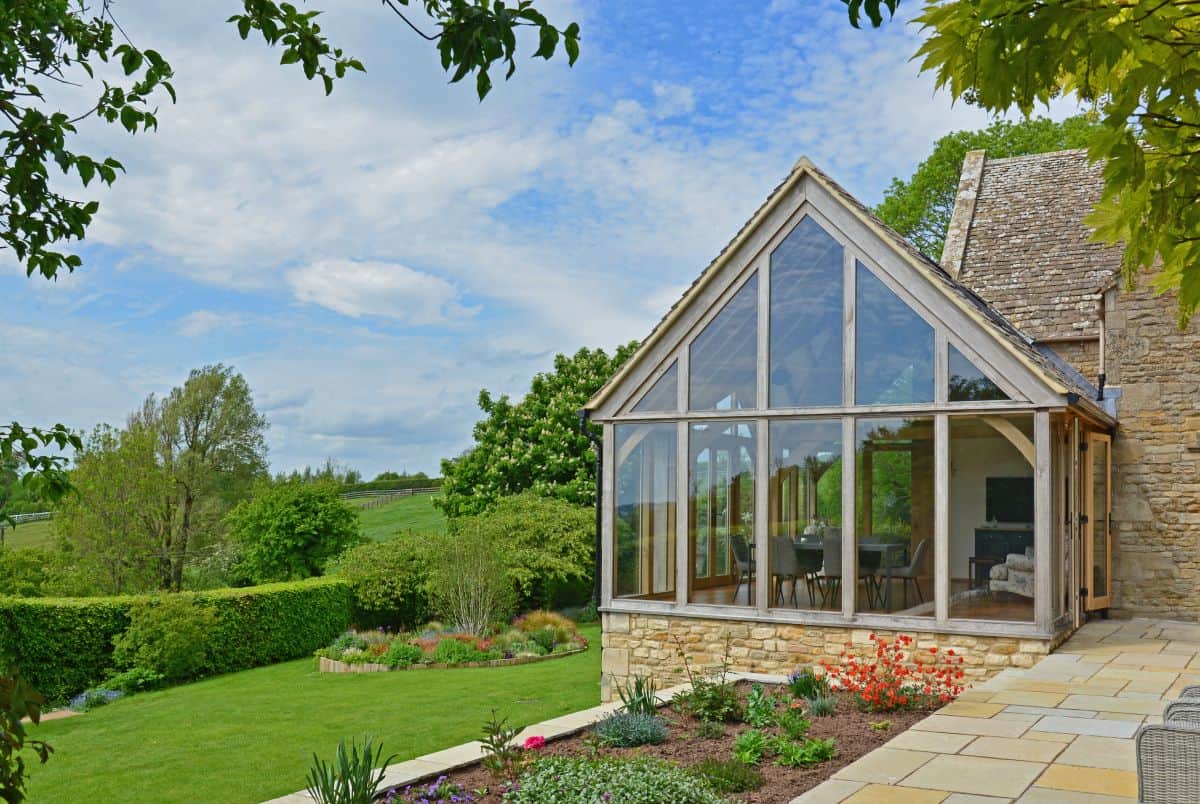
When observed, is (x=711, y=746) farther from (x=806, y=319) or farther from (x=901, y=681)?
(x=806, y=319)

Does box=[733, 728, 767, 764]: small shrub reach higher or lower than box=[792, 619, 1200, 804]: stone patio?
lower

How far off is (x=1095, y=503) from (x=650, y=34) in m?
9.60

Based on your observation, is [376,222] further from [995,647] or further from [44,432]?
[44,432]

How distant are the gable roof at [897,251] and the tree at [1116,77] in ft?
25.3

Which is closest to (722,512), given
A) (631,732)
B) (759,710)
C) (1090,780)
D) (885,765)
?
(759,710)

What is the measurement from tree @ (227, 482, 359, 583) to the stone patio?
1811 cm

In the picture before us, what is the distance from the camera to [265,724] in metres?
13.1

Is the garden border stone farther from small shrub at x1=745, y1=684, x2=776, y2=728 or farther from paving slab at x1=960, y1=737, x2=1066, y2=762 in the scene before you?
paving slab at x1=960, y1=737, x2=1066, y2=762

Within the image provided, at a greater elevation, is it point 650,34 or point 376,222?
point 376,222

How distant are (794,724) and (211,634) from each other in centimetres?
1366

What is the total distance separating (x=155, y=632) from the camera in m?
17.1


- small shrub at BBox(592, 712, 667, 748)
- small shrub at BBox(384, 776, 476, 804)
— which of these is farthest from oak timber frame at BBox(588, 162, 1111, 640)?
small shrub at BBox(384, 776, 476, 804)

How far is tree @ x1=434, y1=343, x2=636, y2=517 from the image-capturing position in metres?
25.9

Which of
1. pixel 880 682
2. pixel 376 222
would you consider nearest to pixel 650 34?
pixel 880 682
